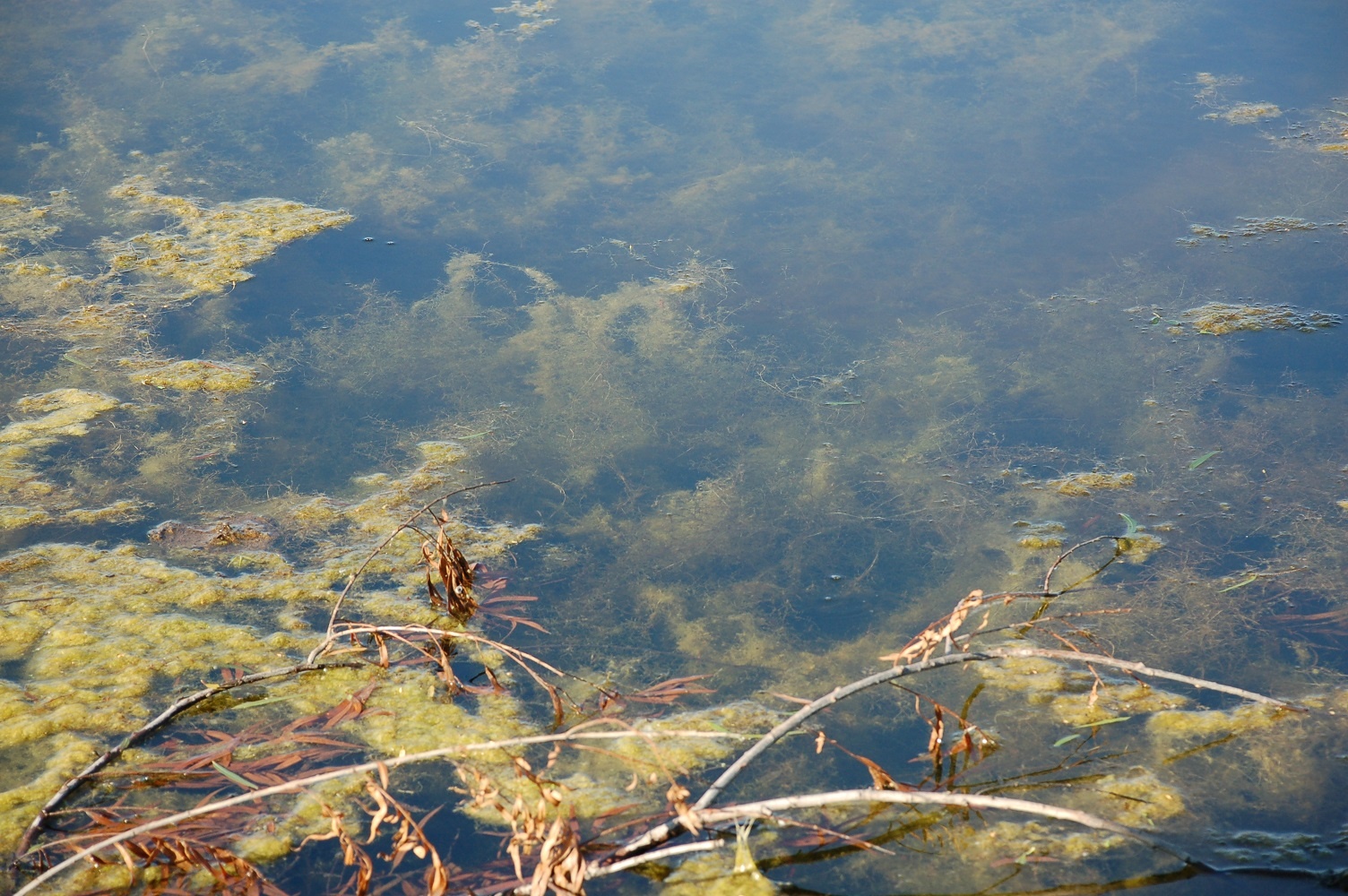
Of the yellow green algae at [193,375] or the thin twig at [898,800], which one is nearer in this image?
the thin twig at [898,800]

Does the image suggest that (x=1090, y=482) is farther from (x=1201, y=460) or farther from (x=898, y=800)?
(x=898, y=800)

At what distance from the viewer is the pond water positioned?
6.31 ft

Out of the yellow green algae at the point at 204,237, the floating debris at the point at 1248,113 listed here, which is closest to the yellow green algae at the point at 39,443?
the yellow green algae at the point at 204,237

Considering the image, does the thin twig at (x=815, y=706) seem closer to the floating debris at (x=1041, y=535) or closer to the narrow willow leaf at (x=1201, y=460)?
the floating debris at (x=1041, y=535)

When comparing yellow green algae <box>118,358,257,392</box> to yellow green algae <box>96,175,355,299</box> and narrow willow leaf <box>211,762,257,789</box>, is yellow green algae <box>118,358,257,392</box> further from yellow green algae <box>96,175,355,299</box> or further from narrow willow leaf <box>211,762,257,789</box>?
narrow willow leaf <box>211,762,257,789</box>

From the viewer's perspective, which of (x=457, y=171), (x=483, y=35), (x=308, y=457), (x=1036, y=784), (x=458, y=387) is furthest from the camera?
(x=483, y=35)

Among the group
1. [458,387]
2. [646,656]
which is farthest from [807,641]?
[458,387]

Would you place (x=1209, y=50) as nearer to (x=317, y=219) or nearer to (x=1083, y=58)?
(x=1083, y=58)

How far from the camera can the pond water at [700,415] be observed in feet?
6.31

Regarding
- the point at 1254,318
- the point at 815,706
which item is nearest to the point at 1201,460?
the point at 1254,318

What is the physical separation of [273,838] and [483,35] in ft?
12.4

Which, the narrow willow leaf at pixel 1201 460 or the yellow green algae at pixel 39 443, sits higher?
the yellow green algae at pixel 39 443

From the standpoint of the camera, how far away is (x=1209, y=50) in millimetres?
4391

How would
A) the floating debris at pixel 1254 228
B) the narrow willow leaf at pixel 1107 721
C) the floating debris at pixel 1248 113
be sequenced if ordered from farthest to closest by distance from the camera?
1. the floating debris at pixel 1248 113
2. the floating debris at pixel 1254 228
3. the narrow willow leaf at pixel 1107 721
